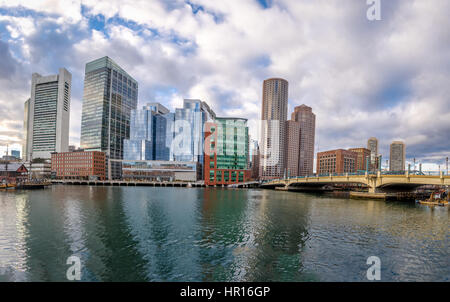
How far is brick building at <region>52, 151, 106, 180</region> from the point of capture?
156 meters

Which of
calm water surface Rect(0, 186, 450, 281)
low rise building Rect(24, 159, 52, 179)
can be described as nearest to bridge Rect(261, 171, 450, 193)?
calm water surface Rect(0, 186, 450, 281)

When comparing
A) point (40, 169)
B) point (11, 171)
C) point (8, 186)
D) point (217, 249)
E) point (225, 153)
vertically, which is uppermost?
point (225, 153)

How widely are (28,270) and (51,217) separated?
2197cm

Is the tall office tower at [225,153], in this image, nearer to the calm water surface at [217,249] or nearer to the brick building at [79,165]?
the brick building at [79,165]

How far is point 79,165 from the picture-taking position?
15788cm

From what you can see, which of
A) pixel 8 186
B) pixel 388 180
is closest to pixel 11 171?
pixel 8 186

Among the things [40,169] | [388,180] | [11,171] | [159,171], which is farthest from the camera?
[40,169]

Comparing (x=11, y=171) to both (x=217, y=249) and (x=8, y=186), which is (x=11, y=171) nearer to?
(x=8, y=186)

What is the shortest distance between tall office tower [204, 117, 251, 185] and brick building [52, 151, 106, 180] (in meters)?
85.0

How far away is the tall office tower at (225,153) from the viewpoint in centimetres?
14188

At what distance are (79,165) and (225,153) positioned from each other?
110284 millimetres

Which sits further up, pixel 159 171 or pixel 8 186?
pixel 159 171

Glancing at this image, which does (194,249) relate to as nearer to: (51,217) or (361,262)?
(361,262)
